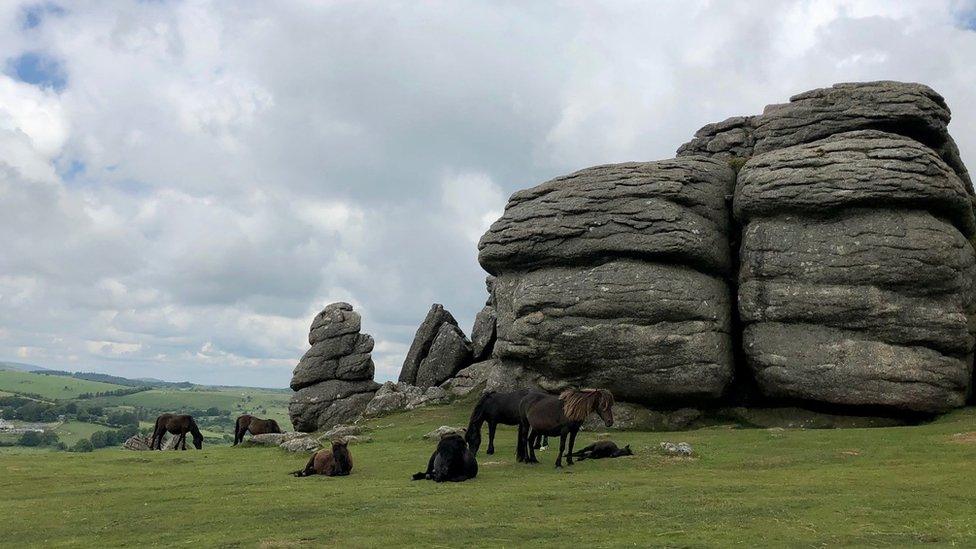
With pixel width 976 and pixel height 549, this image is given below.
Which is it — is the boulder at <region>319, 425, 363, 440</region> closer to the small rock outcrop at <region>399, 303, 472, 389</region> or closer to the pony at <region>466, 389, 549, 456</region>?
the pony at <region>466, 389, 549, 456</region>

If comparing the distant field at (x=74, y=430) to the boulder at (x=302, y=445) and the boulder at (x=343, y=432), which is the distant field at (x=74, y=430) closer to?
the boulder at (x=343, y=432)

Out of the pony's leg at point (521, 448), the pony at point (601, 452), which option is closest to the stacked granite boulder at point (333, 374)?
the pony's leg at point (521, 448)

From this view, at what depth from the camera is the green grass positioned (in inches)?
548

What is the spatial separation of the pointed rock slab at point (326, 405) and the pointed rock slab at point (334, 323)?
4.29 metres

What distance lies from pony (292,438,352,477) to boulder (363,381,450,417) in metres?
25.2

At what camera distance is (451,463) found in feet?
70.5

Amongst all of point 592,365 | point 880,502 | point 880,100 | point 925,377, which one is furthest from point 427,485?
point 880,100

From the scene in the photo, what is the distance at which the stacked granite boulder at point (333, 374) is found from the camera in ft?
184

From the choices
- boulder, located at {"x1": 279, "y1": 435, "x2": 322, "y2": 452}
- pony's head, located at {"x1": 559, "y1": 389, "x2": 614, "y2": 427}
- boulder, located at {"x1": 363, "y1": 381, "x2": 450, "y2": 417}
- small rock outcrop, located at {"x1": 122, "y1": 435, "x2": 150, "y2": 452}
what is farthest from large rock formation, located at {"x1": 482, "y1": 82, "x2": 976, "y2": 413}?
small rock outcrop, located at {"x1": 122, "y1": 435, "x2": 150, "y2": 452}

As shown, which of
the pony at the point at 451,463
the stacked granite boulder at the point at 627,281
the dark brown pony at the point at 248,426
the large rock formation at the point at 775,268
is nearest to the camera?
the pony at the point at 451,463

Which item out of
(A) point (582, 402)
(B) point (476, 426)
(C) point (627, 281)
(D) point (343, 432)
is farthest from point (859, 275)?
(D) point (343, 432)

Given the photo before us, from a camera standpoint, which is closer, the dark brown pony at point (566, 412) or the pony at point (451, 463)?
the pony at point (451, 463)

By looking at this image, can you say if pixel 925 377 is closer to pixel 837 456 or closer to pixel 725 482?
pixel 837 456

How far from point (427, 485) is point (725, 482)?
8.86 metres
